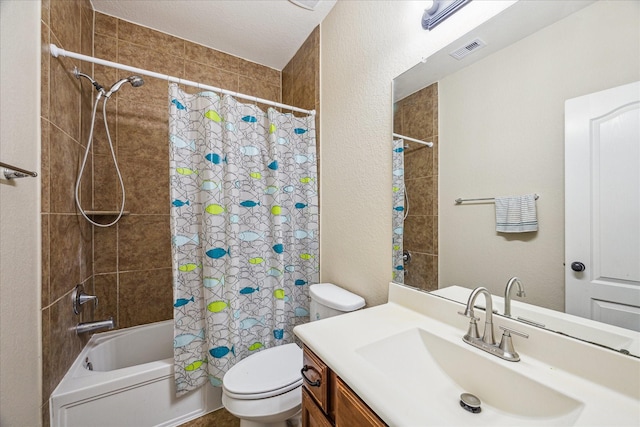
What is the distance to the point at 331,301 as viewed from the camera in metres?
1.30

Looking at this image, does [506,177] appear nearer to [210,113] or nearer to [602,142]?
[602,142]

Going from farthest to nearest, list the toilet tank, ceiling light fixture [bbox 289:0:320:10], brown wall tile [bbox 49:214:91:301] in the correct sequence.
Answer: ceiling light fixture [bbox 289:0:320:10] < the toilet tank < brown wall tile [bbox 49:214:91:301]

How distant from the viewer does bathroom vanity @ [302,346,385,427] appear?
1.93 ft

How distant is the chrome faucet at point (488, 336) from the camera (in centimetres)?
68

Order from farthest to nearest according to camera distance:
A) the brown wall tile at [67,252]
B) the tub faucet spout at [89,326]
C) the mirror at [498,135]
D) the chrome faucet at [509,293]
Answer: the tub faucet spout at [89,326], the brown wall tile at [67,252], the chrome faucet at [509,293], the mirror at [498,135]

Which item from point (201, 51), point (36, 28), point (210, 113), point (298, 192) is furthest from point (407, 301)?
point (201, 51)

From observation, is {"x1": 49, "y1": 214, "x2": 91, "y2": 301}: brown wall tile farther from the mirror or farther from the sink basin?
the mirror

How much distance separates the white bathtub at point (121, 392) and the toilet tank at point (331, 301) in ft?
2.75

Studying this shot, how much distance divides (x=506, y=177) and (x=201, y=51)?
91.5 inches

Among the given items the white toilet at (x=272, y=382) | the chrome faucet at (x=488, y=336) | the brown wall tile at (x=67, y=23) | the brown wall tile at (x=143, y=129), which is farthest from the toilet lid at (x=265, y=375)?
the brown wall tile at (x=67, y=23)

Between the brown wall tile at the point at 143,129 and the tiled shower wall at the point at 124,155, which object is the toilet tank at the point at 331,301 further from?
the brown wall tile at the point at 143,129

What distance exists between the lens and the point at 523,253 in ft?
2.44

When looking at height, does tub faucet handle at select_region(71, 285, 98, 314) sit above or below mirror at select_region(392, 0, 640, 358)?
below

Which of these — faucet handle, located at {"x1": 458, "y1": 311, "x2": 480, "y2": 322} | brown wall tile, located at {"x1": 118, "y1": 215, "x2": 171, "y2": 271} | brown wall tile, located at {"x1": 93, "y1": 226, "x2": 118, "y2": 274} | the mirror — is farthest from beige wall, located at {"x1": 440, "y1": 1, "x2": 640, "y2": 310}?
brown wall tile, located at {"x1": 93, "y1": 226, "x2": 118, "y2": 274}
